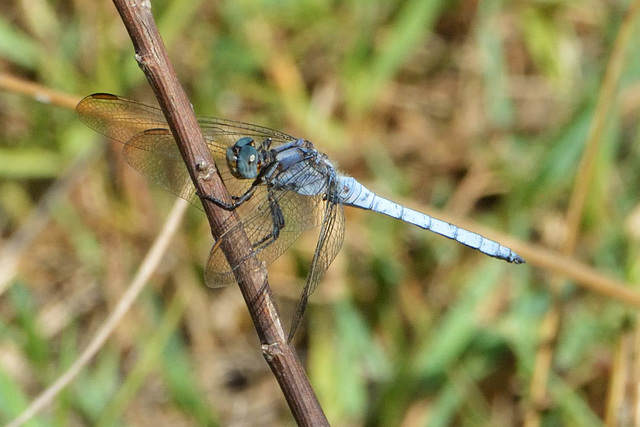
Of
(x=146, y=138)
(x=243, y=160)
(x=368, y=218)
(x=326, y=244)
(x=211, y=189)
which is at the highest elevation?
(x=368, y=218)

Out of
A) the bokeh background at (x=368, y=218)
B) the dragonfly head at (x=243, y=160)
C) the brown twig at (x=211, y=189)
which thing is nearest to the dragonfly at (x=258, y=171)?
→ the dragonfly head at (x=243, y=160)

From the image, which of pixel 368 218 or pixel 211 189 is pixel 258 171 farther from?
pixel 368 218

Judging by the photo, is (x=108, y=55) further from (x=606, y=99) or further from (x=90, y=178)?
(x=606, y=99)

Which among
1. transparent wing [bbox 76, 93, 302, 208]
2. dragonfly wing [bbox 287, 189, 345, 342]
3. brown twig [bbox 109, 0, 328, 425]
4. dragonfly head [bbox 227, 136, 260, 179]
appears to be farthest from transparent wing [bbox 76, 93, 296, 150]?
brown twig [bbox 109, 0, 328, 425]

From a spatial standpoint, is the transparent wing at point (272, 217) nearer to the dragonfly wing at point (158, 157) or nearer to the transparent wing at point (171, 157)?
the transparent wing at point (171, 157)

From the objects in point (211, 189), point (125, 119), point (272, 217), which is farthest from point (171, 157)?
point (211, 189)

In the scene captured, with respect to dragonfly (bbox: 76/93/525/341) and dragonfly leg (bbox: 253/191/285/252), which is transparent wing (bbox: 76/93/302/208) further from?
dragonfly leg (bbox: 253/191/285/252)
